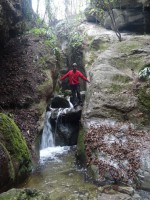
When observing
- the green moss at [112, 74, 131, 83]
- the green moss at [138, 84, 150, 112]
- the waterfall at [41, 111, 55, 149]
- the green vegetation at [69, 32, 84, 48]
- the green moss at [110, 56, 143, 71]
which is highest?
the green vegetation at [69, 32, 84, 48]

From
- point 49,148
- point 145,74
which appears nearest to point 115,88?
point 145,74

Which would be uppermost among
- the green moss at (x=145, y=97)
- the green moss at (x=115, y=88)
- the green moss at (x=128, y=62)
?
the green moss at (x=128, y=62)

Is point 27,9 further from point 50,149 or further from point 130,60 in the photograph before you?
point 50,149

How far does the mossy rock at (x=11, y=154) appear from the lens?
6.54 metres

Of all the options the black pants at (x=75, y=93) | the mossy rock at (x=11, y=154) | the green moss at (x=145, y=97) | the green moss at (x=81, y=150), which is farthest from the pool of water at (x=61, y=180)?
the black pants at (x=75, y=93)

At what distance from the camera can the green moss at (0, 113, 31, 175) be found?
7.39 metres

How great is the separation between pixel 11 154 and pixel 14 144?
0.35 metres

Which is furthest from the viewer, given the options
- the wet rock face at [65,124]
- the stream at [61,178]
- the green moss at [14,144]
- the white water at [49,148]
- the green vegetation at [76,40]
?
the green vegetation at [76,40]

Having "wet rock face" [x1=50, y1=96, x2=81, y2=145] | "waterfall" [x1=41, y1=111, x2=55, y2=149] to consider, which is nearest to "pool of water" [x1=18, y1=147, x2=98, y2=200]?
"waterfall" [x1=41, y1=111, x2=55, y2=149]

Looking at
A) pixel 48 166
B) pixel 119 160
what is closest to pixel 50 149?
pixel 48 166

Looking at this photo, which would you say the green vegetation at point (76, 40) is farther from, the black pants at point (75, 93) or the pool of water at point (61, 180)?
the pool of water at point (61, 180)

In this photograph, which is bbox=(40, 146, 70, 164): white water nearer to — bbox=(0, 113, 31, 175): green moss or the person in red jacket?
bbox=(0, 113, 31, 175): green moss

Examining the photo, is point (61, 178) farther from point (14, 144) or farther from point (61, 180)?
point (14, 144)

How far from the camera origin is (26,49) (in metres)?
14.8
